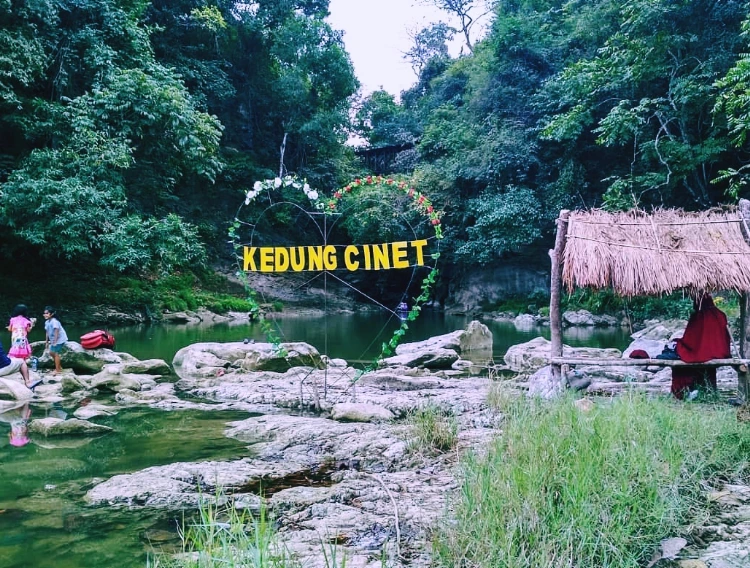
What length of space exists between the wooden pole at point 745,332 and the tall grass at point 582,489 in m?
2.46

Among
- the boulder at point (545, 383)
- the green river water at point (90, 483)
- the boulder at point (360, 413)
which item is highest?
the boulder at point (545, 383)

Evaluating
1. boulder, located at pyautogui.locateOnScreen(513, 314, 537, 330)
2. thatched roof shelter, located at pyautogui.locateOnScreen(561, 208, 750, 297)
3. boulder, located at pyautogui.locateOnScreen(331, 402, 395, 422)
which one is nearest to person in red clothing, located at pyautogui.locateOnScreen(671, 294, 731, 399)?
thatched roof shelter, located at pyautogui.locateOnScreen(561, 208, 750, 297)

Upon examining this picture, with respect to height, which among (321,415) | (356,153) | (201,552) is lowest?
(321,415)

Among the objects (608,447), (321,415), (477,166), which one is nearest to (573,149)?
(477,166)

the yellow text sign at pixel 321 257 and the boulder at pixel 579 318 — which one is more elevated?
the yellow text sign at pixel 321 257

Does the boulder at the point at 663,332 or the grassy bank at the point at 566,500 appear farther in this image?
the boulder at the point at 663,332

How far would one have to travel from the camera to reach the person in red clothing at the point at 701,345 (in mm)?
6273

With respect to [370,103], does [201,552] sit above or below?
below

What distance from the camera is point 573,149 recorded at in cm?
2136

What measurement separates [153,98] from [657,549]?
17237 millimetres

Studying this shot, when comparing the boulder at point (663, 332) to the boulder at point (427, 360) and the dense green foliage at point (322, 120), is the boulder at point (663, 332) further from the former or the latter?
the boulder at point (427, 360)

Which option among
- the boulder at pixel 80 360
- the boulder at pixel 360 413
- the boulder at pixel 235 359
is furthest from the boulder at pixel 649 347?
the boulder at pixel 80 360

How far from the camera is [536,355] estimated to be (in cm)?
1105

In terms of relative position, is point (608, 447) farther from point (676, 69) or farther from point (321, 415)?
point (676, 69)
